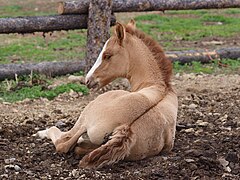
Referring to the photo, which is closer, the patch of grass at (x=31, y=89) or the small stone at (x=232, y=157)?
the small stone at (x=232, y=157)

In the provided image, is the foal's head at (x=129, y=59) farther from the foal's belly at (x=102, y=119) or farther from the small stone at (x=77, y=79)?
the small stone at (x=77, y=79)

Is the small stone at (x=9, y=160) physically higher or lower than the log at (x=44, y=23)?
lower

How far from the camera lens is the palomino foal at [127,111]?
5357 mm

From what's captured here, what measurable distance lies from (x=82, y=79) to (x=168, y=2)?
95.8 inches

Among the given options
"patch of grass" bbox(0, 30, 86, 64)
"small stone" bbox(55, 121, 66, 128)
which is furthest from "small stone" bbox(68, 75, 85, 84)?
"small stone" bbox(55, 121, 66, 128)

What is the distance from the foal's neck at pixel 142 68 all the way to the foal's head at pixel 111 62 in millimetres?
Answer: 74

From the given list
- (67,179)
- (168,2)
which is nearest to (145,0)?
(168,2)

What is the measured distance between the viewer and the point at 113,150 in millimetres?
5238

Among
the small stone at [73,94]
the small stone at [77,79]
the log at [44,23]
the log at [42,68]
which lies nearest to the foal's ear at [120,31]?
the small stone at [73,94]

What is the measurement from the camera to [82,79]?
9438 millimetres

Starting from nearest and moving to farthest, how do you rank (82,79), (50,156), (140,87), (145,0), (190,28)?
(50,156) → (140,87) → (82,79) → (145,0) → (190,28)

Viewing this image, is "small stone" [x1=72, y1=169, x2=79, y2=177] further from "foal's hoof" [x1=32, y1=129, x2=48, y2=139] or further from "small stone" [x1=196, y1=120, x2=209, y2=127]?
"small stone" [x1=196, y1=120, x2=209, y2=127]

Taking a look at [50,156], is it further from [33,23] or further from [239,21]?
[239,21]

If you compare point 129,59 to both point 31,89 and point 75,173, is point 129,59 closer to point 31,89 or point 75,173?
point 75,173
